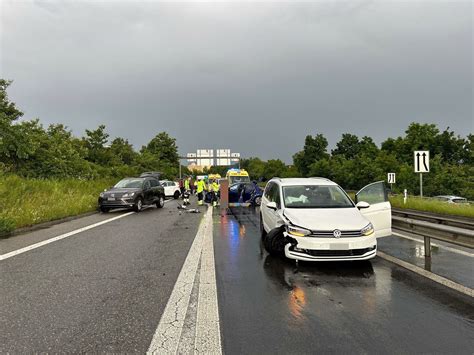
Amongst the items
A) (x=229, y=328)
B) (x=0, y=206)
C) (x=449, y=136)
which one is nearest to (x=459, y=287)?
(x=229, y=328)

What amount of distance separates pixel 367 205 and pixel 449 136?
5732 cm

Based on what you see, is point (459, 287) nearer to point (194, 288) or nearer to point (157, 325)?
point (194, 288)

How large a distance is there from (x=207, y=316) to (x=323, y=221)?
2.93 m

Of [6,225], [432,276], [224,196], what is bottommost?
[432,276]

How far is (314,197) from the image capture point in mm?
7926

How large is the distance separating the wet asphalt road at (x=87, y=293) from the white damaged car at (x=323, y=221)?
2.01 metres

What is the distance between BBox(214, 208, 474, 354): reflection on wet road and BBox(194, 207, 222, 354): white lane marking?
0.29 feet

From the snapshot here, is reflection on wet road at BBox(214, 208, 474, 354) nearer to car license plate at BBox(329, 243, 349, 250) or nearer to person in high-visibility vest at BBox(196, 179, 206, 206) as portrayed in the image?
car license plate at BBox(329, 243, 349, 250)

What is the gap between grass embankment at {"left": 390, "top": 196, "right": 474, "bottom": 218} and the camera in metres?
17.3

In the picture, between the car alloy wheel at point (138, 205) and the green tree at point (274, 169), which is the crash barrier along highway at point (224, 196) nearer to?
the car alloy wheel at point (138, 205)

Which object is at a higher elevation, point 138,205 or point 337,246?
point 138,205

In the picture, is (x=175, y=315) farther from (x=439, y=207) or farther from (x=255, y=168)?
(x=255, y=168)

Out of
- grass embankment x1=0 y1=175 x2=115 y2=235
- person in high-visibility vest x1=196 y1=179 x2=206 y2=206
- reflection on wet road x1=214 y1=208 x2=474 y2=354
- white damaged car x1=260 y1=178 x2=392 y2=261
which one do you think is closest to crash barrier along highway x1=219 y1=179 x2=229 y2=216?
person in high-visibility vest x1=196 y1=179 x2=206 y2=206

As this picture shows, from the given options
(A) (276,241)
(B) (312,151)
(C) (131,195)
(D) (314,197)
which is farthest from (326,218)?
(B) (312,151)
